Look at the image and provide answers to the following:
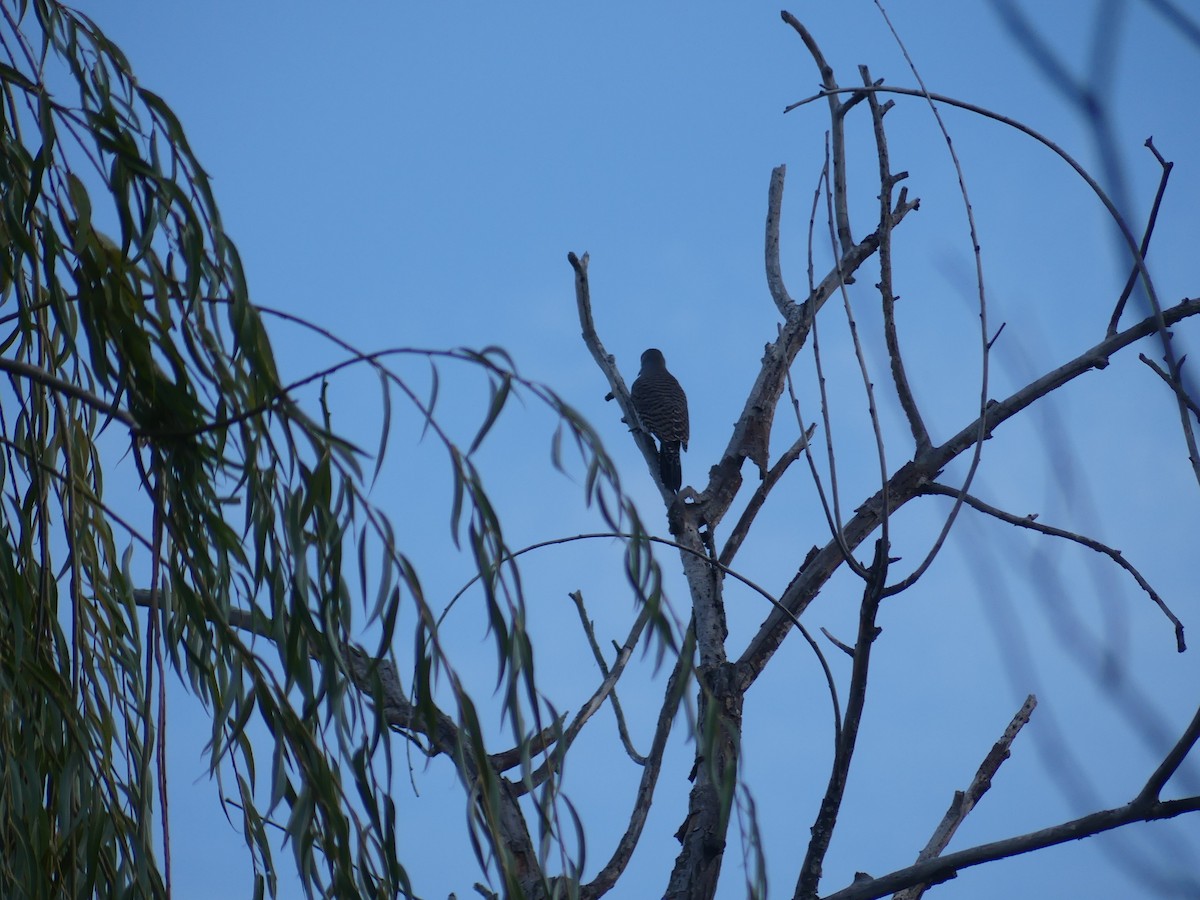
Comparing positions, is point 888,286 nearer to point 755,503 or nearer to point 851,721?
point 851,721

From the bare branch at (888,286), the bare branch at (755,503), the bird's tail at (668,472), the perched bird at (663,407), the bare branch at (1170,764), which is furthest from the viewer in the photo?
the perched bird at (663,407)

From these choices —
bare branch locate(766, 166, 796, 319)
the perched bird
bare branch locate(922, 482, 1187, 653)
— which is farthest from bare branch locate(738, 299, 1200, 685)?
the perched bird

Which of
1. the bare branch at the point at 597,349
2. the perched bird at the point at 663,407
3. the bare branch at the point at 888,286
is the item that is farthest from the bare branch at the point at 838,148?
the perched bird at the point at 663,407

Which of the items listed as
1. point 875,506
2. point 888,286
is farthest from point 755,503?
point 888,286

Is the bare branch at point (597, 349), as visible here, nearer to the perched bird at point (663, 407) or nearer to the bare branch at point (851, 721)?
the perched bird at point (663, 407)

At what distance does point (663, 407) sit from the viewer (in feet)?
18.4

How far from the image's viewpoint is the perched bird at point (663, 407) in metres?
5.08

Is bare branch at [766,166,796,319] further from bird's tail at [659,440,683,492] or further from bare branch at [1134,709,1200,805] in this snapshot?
bare branch at [1134,709,1200,805]

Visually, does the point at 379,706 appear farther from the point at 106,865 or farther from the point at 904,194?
the point at 904,194

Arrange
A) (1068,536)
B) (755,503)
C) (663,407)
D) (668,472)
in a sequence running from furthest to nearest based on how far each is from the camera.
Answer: (663,407)
(668,472)
(755,503)
(1068,536)

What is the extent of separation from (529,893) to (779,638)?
0.70 m

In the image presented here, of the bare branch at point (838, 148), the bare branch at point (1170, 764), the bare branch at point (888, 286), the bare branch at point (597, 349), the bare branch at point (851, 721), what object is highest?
the bare branch at point (597, 349)

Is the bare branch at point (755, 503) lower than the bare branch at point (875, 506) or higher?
higher

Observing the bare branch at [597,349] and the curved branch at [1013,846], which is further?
the bare branch at [597,349]
